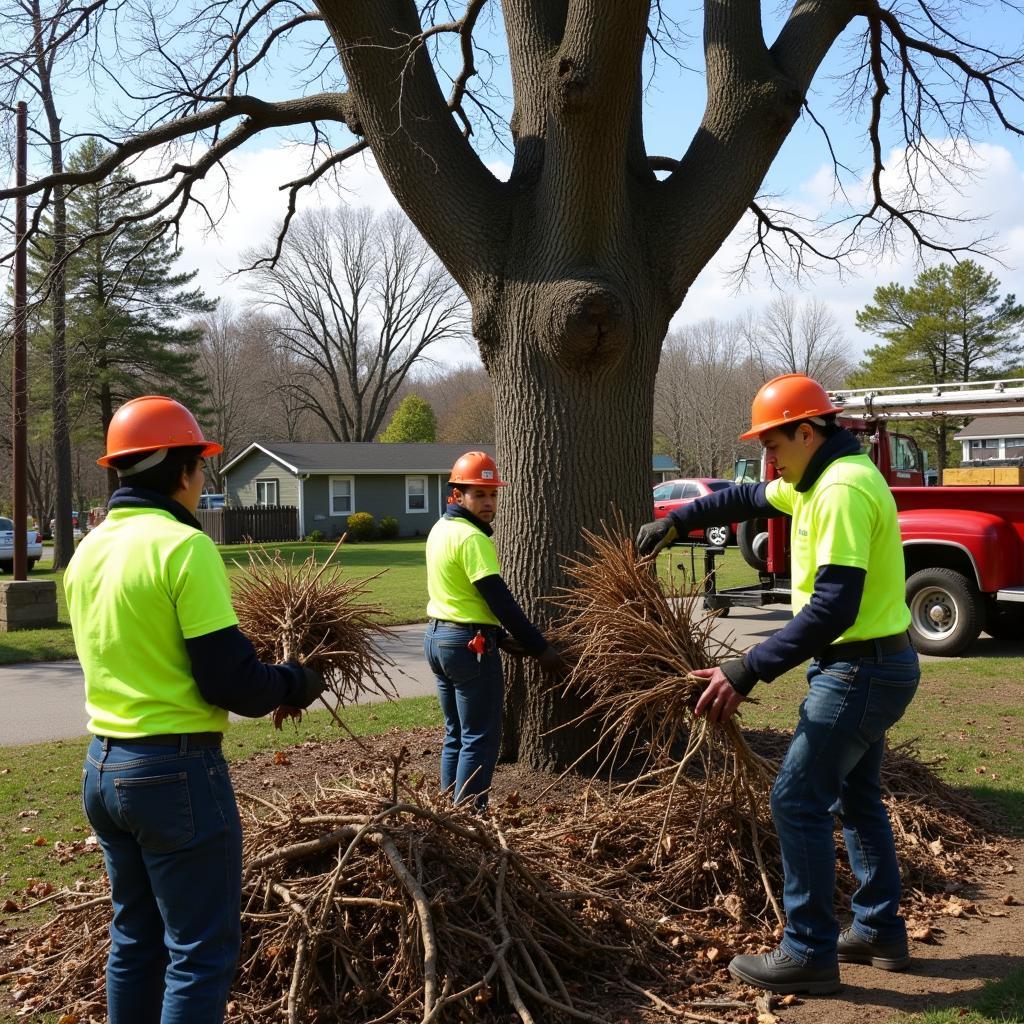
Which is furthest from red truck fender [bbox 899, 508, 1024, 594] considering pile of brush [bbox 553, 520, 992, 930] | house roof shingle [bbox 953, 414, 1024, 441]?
pile of brush [bbox 553, 520, 992, 930]

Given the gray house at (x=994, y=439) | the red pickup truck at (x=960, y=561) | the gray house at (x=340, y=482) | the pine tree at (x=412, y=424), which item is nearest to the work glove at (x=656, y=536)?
the red pickup truck at (x=960, y=561)

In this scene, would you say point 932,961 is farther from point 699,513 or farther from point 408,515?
point 408,515

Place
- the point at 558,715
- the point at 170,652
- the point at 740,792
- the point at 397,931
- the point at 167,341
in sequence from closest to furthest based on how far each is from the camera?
the point at 170,652
the point at 397,931
the point at 740,792
the point at 558,715
the point at 167,341

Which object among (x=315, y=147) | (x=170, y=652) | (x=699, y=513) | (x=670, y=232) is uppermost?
(x=315, y=147)

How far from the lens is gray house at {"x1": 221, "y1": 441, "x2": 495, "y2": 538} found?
3972 centimetres

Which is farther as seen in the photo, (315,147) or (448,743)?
(315,147)

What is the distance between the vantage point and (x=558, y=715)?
220 inches

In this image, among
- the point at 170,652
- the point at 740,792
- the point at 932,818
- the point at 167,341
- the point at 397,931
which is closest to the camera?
the point at 170,652

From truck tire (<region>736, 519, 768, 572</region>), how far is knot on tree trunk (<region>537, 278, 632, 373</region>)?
27.5 feet

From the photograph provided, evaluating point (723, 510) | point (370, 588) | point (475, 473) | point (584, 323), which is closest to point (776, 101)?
point (584, 323)

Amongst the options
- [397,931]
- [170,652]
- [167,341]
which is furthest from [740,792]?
[167,341]

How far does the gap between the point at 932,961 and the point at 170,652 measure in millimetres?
3128

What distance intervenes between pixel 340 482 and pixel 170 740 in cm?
3808

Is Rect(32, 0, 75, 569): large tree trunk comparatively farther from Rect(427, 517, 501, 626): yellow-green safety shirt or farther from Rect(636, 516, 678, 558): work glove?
Rect(636, 516, 678, 558): work glove
